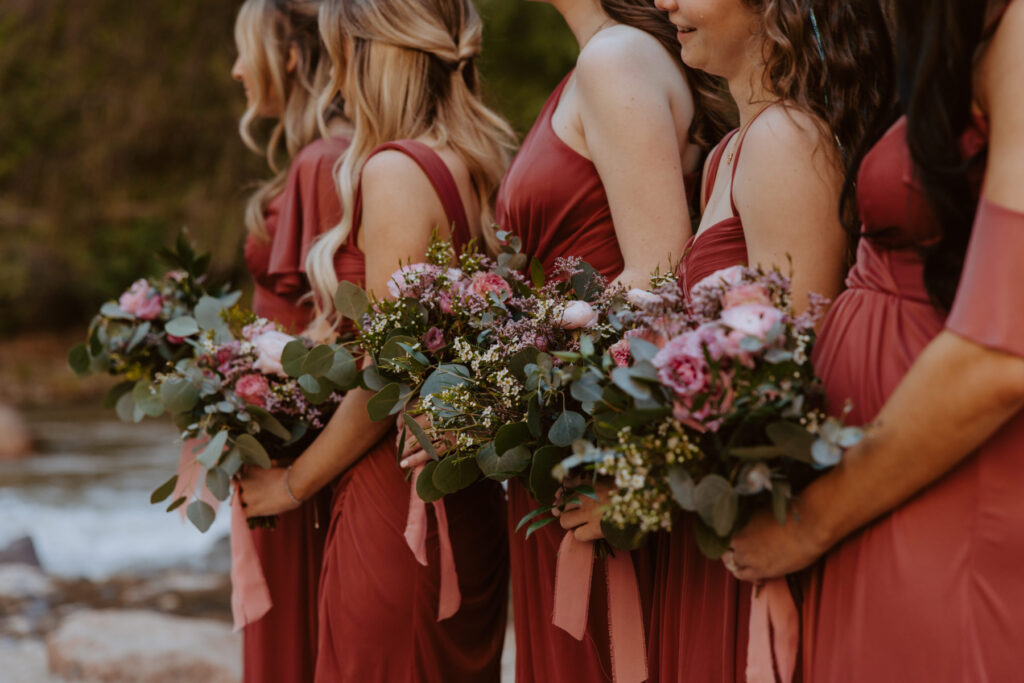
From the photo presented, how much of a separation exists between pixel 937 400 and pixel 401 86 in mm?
1995

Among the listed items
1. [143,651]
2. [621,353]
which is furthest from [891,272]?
[143,651]

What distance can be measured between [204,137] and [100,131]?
1.76 m

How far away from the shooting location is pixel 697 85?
2680 millimetres

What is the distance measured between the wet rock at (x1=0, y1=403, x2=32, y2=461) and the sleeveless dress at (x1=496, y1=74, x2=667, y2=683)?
34.7ft

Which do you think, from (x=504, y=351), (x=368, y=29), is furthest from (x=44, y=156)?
(x=504, y=351)

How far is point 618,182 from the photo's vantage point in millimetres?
2441

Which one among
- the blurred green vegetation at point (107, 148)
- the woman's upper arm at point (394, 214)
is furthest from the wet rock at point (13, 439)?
the woman's upper arm at point (394, 214)

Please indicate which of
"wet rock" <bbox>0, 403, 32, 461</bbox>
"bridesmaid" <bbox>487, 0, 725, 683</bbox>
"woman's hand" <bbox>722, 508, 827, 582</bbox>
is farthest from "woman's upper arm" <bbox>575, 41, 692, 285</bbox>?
"wet rock" <bbox>0, 403, 32, 461</bbox>

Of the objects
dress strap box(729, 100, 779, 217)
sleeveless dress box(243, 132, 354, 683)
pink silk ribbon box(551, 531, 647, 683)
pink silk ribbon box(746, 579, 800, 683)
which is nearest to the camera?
pink silk ribbon box(746, 579, 800, 683)

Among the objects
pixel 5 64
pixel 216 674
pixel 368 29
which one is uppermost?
pixel 368 29

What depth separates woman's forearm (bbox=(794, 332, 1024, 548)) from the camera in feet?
4.98

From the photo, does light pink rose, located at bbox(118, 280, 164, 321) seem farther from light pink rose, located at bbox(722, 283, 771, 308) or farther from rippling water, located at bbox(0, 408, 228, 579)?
rippling water, located at bbox(0, 408, 228, 579)

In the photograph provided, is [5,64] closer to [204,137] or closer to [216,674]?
[204,137]

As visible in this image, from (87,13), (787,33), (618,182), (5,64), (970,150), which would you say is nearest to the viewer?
(970,150)
